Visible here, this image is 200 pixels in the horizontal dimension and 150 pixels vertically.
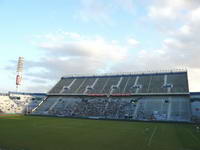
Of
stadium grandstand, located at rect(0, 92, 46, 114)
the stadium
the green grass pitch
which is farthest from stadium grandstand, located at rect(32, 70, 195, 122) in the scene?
the green grass pitch

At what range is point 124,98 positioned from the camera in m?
83.4

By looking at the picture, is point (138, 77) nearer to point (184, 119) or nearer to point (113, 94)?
point (113, 94)

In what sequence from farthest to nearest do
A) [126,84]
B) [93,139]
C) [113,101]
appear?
1. [126,84]
2. [113,101]
3. [93,139]

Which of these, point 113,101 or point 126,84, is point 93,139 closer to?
point 113,101

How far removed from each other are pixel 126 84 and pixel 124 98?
29.4 feet

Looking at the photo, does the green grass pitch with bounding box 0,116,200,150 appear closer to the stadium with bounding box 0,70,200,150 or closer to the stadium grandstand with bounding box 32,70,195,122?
the stadium with bounding box 0,70,200,150

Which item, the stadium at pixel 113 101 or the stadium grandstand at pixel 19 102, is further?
the stadium grandstand at pixel 19 102

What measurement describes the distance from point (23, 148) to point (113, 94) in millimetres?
66053

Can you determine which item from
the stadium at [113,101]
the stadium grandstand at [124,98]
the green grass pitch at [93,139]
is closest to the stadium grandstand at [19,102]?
the stadium at [113,101]

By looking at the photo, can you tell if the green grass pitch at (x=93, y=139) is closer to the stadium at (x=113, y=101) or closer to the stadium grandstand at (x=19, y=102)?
the stadium at (x=113, y=101)

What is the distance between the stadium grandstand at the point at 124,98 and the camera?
233 feet

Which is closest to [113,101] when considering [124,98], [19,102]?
[124,98]

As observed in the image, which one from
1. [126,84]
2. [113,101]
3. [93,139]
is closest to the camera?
[93,139]

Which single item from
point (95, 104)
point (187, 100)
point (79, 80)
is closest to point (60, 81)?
point (79, 80)
